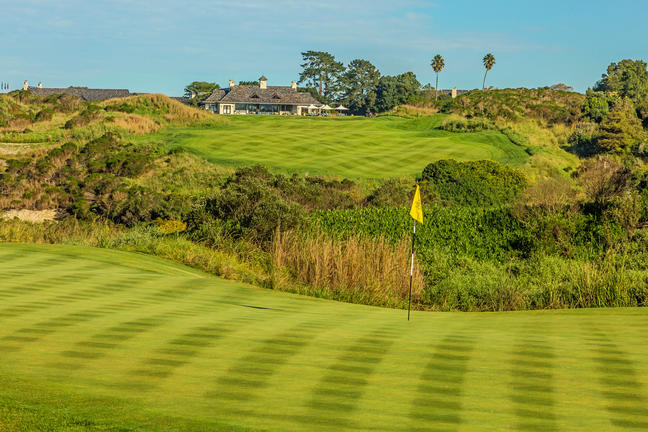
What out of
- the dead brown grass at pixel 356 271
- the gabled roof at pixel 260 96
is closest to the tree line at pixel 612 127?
the dead brown grass at pixel 356 271

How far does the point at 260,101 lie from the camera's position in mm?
108750

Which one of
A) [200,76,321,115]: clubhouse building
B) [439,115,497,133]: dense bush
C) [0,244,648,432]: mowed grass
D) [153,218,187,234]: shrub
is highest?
[200,76,321,115]: clubhouse building

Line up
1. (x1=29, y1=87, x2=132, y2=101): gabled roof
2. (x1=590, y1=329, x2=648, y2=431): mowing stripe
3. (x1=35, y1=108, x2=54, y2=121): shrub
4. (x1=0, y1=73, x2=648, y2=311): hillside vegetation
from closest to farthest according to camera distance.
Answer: (x1=590, y1=329, x2=648, y2=431): mowing stripe → (x1=0, y1=73, x2=648, y2=311): hillside vegetation → (x1=35, y1=108, x2=54, y2=121): shrub → (x1=29, y1=87, x2=132, y2=101): gabled roof

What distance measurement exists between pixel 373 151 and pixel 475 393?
39.5 metres

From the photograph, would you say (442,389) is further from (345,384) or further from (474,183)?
(474,183)

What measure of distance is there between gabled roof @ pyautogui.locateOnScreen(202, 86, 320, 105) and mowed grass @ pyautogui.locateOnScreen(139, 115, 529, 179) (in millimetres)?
53583

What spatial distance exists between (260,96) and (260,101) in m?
1.44

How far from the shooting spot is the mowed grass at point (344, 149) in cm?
3988

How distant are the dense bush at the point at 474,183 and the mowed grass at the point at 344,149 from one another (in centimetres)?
443

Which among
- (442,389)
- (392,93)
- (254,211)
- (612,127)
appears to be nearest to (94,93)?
(392,93)

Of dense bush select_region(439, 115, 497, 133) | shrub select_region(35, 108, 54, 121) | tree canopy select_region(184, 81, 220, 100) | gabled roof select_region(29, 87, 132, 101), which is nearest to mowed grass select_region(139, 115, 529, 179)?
dense bush select_region(439, 115, 497, 133)

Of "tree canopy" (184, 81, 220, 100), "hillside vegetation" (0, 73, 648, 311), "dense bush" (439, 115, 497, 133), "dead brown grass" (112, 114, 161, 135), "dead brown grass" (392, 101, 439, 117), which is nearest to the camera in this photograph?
"hillside vegetation" (0, 73, 648, 311)

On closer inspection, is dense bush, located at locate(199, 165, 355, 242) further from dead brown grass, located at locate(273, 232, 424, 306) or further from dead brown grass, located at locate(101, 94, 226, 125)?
dead brown grass, located at locate(101, 94, 226, 125)

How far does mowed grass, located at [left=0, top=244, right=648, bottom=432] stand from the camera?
5727 mm
